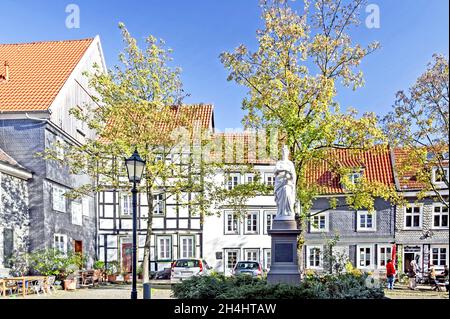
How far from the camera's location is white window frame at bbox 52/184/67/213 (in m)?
12.7

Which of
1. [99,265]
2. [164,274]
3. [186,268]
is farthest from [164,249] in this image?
[186,268]

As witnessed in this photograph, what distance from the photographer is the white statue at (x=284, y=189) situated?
820 cm

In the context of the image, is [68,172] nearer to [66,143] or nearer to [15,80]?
[66,143]

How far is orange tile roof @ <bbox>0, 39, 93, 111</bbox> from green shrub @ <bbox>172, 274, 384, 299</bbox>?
5819 millimetres

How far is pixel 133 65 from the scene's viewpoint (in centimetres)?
1127


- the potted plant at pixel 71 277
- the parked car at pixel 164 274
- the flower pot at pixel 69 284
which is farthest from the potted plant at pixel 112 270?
the flower pot at pixel 69 284

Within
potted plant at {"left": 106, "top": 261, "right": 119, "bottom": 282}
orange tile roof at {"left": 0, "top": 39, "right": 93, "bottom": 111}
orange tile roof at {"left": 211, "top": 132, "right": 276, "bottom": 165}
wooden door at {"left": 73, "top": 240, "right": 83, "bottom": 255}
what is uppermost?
orange tile roof at {"left": 0, "top": 39, "right": 93, "bottom": 111}

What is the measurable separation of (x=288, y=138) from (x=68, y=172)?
6.87 m

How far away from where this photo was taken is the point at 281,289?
6430 mm

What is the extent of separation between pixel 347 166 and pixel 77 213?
8562 mm

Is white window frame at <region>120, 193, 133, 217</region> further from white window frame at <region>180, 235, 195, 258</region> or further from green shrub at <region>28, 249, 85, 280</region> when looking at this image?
green shrub at <region>28, 249, 85, 280</region>

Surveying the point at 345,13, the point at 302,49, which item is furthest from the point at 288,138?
the point at 345,13

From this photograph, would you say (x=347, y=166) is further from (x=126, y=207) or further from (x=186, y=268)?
(x=126, y=207)

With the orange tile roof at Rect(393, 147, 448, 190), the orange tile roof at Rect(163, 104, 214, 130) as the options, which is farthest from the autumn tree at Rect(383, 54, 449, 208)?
the orange tile roof at Rect(163, 104, 214, 130)
